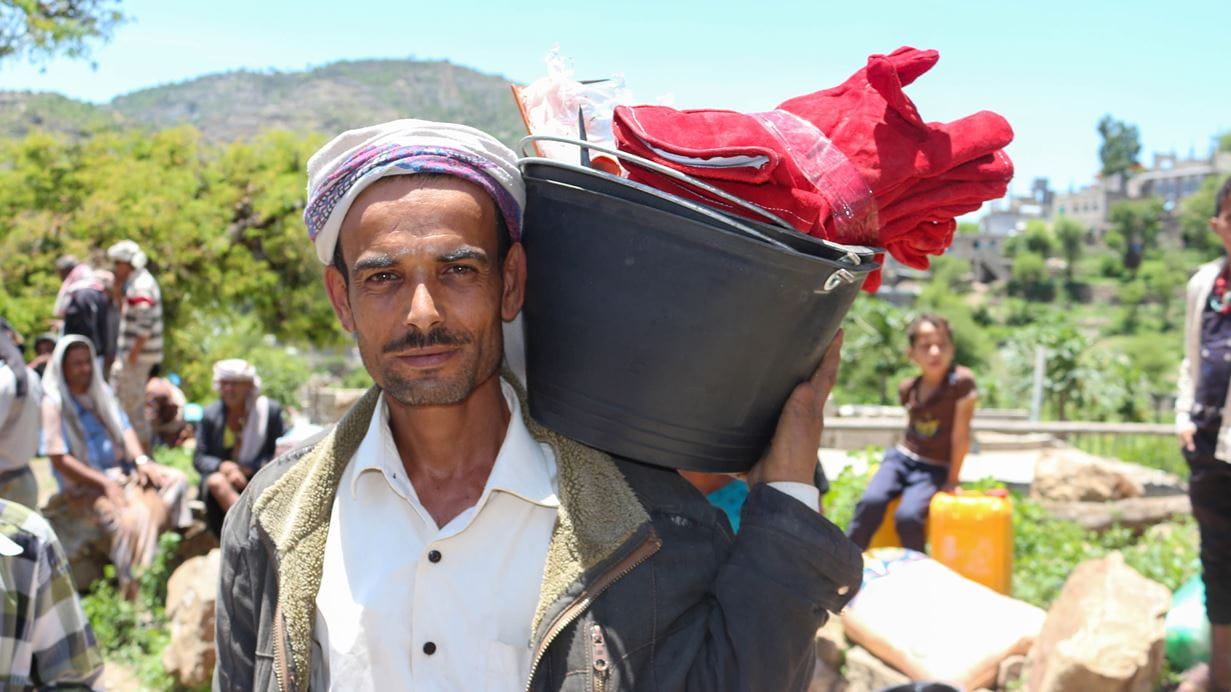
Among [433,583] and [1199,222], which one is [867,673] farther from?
[1199,222]

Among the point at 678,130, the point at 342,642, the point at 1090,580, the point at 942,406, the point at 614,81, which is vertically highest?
the point at 614,81

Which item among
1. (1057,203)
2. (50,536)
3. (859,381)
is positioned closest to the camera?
(50,536)

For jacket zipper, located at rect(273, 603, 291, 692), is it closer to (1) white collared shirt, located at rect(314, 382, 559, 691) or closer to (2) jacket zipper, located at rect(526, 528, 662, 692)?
(1) white collared shirt, located at rect(314, 382, 559, 691)

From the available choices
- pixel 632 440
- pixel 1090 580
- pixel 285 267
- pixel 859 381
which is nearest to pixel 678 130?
pixel 632 440

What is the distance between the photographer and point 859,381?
29.2 meters

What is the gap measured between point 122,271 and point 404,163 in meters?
6.58

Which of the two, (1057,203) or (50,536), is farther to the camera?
(1057,203)

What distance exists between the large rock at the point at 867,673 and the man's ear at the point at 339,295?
3062 millimetres

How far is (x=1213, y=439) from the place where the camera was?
3475mm

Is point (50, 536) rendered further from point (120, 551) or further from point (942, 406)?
point (942, 406)

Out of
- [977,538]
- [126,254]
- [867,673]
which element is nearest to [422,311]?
[867,673]

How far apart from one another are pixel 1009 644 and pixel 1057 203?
14893 centimetres

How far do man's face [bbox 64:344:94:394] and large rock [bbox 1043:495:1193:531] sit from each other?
5875mm

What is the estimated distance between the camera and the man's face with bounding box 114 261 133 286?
713cm
